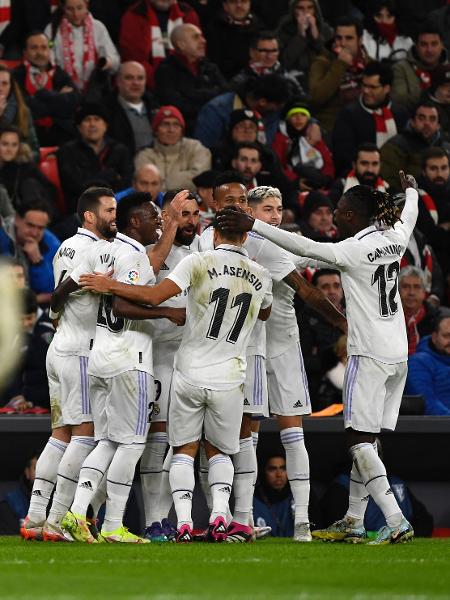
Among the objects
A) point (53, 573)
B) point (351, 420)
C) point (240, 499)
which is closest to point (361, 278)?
point (351, 420)

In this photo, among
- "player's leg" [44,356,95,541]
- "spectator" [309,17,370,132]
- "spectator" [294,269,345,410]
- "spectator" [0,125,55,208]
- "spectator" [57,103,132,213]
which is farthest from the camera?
"spectator" [309,17,370,132]

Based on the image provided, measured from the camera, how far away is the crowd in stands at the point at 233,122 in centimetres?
1447

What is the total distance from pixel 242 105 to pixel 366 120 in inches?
56.8

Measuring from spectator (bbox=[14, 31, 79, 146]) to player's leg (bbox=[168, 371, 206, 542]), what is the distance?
7214 mm

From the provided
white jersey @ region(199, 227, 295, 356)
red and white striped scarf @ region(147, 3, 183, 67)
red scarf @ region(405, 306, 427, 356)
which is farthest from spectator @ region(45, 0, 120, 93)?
white jersey @ region(199, 227, 295, 356)

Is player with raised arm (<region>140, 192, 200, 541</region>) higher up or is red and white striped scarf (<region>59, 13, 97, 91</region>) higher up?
red and white striped scarf (<region>59, 13, 97, 91</region>)

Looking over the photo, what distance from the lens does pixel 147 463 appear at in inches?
416

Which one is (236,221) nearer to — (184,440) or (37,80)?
(184,440)

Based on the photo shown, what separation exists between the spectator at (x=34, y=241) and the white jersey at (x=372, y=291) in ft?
16.4

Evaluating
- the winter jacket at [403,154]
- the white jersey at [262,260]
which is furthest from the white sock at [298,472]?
the winter jacket at [403,154]

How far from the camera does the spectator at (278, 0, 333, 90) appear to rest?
61.1 ft

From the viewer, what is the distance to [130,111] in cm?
1675

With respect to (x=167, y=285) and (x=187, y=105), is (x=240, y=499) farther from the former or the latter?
(x=187, y=105)

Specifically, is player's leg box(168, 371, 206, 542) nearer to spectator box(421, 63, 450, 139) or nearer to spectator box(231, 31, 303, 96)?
spectator box(231, 31, 303, 96)
